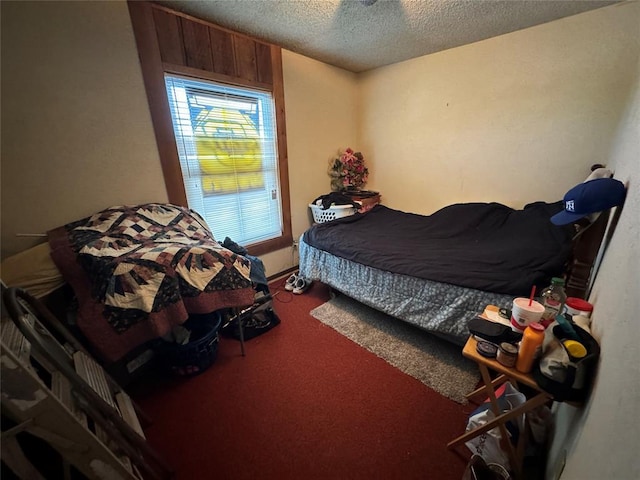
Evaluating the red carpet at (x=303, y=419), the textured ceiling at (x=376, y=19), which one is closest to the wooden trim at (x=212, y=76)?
the textured ceiling at (x=376, y=19)

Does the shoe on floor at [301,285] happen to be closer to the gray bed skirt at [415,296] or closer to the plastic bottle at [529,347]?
the gray bed skirt at [415,296]

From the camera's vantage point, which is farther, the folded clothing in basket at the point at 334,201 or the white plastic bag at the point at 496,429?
the folded clothing in basket at the point at 334,201

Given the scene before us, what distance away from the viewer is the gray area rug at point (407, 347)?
1.51 metres

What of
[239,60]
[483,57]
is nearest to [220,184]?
[239,60]

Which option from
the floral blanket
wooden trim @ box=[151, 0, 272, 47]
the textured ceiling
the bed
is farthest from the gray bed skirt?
wooden trim @ box=[151, 0, 272, 47]

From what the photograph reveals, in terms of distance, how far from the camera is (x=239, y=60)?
219 cm

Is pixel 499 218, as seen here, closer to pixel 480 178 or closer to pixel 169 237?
pixel 480 178

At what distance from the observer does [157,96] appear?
72.7 inches

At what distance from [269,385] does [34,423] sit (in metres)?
1.05

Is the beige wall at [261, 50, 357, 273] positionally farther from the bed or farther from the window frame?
the bed

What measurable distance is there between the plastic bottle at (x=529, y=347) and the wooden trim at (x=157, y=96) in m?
2.31

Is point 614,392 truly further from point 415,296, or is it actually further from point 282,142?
point 282,142

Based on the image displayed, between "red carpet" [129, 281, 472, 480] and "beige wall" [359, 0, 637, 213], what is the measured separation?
7.25 ft

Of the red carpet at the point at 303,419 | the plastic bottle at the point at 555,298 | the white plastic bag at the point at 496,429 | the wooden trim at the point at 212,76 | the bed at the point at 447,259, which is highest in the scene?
the wooden trim at the point at 212,76
